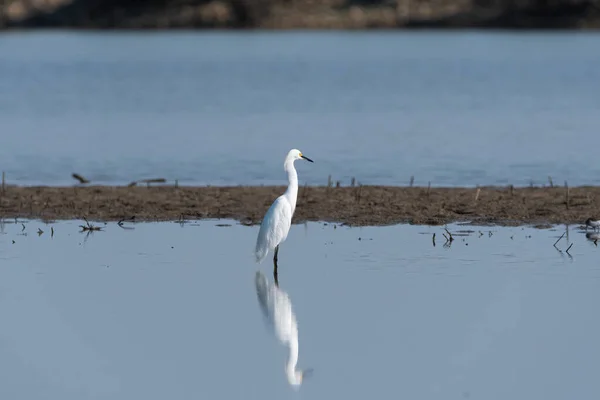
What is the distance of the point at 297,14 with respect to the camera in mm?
110188

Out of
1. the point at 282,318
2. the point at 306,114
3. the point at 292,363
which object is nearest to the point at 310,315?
the point at 282,318

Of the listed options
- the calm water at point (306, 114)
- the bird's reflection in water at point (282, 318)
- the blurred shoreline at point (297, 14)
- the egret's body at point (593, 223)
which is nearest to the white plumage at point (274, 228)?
the bird's reflection in water at point (282, 318)

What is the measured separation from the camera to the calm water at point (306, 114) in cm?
2759

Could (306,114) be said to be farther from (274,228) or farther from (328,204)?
(274,228)

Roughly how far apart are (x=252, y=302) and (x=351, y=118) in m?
26.2

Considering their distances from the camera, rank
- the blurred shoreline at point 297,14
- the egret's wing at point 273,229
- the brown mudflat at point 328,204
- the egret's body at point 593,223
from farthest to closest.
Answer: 1. the blurred shoreline at point 297,14
2. the brown mudflat at point 328,204
3. the egret's body at point 593,223
4. the egret's wing at point 273,229

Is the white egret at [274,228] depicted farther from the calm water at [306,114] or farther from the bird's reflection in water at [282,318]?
the calm water at [306,114]

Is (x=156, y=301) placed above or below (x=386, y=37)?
below

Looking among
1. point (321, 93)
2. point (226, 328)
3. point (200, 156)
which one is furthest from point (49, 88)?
point (226, 328)

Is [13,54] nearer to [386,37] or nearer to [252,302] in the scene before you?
[386,37]

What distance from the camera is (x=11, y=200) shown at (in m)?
20.9

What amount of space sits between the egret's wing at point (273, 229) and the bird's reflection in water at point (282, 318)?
0.30 m

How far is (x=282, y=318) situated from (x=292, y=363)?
5.67 ft

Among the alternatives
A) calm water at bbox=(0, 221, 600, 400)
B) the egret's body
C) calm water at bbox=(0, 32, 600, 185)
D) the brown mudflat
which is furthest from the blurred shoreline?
calm water at bbox=(0, 221, 600, 400)
